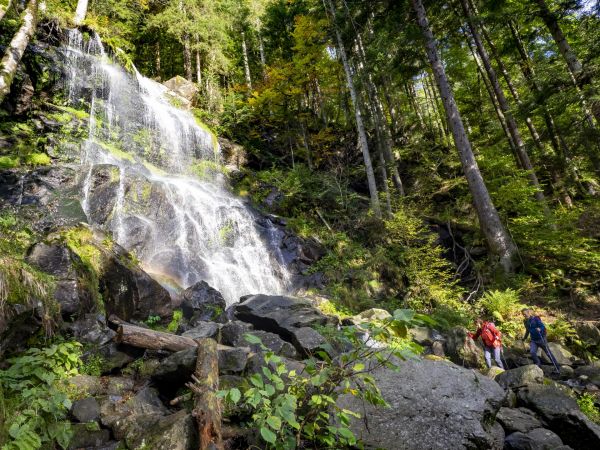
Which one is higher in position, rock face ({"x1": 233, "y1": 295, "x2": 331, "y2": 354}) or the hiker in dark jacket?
rock face ({"x1": 233, "y1": 295, "x2": 331, "y2": 354})

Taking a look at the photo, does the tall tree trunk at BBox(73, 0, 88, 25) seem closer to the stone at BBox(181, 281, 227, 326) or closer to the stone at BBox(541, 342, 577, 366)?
the stone at BBox(181, 281, 227, 326)

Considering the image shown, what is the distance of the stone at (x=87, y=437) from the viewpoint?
320cm

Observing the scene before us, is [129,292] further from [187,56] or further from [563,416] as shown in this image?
[187,56]

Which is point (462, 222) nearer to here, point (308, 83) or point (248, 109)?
point (308, 83)

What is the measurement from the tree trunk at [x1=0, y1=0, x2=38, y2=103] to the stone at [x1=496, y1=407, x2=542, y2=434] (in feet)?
33.2

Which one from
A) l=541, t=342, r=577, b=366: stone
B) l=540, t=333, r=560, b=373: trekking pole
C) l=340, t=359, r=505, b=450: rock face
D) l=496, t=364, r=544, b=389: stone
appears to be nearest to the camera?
l=340, t=359, r=505, b=450: rock face

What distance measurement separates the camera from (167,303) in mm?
7312

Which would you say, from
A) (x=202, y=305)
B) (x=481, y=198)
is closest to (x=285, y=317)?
(x=202, y=305)

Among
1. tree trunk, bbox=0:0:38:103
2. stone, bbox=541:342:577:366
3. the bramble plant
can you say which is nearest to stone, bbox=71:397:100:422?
the bramble plant

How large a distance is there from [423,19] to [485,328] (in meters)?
11.2

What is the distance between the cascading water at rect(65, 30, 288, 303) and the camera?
35.7ft

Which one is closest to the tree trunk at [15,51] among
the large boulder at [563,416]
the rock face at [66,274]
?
the rock face at [66,274]

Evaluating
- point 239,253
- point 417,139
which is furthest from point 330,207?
point 417,139

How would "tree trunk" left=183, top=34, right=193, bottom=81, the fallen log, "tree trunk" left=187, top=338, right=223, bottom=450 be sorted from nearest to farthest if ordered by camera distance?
"tree trunk" left=187, top=338, right=223, bottom=450
the fallen log
"tree trunk" left=183, top=34, right=193, bottom=81
